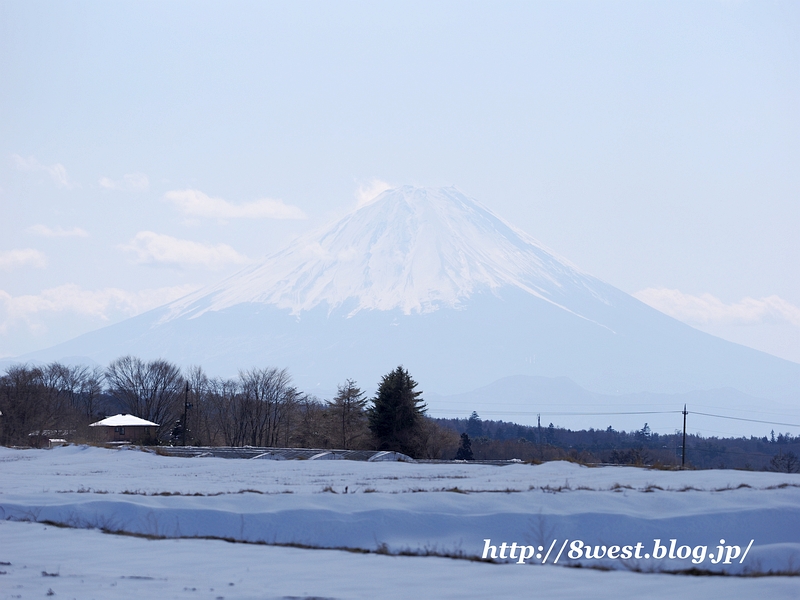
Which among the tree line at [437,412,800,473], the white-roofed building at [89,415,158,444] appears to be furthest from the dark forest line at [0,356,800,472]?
the white-roofed building at [89,415,158,444]

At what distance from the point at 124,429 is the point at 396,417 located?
45.4 m

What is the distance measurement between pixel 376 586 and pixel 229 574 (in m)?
2.22

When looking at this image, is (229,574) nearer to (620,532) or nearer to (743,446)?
(620,532)

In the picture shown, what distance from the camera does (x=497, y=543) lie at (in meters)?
14.7

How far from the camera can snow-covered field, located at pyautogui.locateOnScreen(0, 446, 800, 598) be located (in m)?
10.1

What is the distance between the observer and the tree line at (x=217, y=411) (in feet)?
160

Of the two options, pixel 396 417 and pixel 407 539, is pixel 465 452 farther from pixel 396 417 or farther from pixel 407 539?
pixel 407 539

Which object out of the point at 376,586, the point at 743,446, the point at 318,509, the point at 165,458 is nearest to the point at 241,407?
the point at 165,458

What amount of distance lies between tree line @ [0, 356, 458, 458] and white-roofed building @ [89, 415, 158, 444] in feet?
4.32

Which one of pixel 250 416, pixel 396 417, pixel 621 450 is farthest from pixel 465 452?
pixel 621 450

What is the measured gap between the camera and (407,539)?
49.1 ft

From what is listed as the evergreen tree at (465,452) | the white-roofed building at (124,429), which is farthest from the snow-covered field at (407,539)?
the white-roofed building at (124,429)

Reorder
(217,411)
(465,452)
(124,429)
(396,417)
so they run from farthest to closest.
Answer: (217,411), (124,429), (465,452), (396,417)

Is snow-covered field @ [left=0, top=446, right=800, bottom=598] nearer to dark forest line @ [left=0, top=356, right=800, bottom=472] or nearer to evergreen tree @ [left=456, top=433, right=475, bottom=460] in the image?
dark forest line @ [left=0, top=356, right=800, bottom=472]
